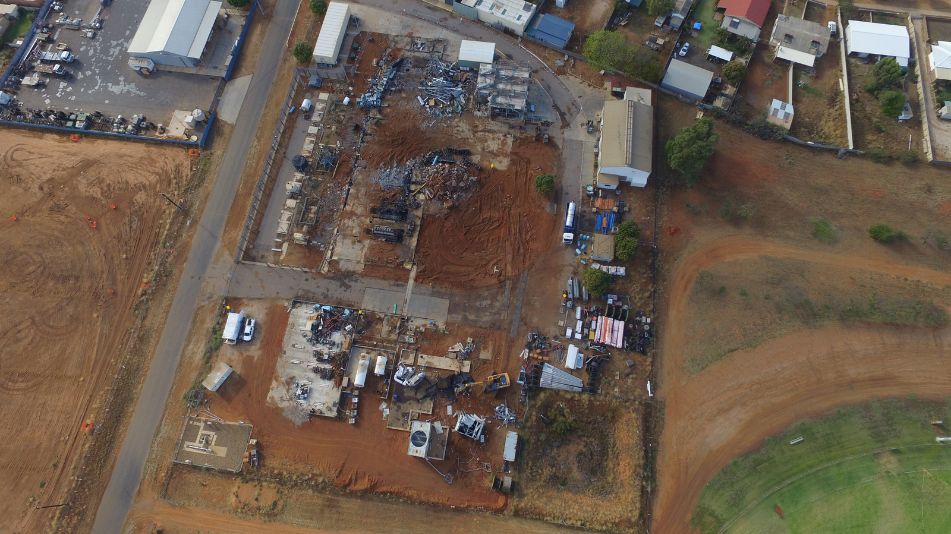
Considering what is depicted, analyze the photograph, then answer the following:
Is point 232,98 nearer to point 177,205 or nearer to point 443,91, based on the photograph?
point 177,205

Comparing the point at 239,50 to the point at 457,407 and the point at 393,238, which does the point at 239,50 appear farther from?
the point at 457,407

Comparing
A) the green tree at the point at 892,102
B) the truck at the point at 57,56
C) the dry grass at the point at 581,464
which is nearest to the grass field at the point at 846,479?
the dry grass at the point at 581,464

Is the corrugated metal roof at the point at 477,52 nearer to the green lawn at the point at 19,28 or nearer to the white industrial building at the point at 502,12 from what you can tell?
the white industrial building at the point at 502,12

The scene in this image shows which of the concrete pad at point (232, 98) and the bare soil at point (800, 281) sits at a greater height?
A: the concrete pad at point (232, 98)

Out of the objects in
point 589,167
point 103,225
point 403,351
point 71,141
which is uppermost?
point 589,167

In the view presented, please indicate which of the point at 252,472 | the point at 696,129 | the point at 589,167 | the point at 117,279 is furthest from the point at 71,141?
the point at 696,129

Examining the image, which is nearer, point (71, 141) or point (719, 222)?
point (719, 222)

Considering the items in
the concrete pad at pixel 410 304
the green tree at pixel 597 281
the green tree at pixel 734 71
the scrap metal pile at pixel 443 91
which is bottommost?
the concrete pad at pixel 410 304
